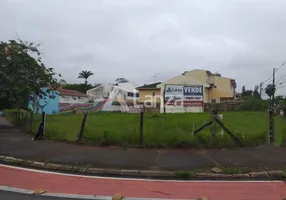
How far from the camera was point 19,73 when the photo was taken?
19.1m

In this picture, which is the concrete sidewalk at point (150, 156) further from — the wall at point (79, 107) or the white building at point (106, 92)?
the white building at point (106, 92)

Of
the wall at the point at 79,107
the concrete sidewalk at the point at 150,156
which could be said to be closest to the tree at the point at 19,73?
the concrete sidewalk at the point at 150,156

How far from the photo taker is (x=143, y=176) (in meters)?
7.19

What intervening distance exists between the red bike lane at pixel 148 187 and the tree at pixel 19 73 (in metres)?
12.0

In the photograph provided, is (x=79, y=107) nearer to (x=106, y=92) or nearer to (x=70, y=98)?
(x=70, y=98)

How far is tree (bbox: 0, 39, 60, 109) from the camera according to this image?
17.8 metres

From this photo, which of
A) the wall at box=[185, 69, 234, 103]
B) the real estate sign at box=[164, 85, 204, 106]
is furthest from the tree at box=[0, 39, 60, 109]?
the wall at box=[185, 69, 234, 103]

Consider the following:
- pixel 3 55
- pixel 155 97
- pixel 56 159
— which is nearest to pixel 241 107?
pixel 155 97

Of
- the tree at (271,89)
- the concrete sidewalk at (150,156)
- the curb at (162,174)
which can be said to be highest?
the tree at (271,89)

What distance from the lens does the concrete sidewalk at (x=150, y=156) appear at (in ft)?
26.0

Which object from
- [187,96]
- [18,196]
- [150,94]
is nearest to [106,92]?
[150,94]

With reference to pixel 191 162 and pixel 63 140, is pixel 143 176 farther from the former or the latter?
pixel 63 140

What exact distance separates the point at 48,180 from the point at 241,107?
37666mm

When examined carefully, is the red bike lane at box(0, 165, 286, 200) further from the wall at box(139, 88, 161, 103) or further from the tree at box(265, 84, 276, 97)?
the wall at box(139, 88, 161, 103)
